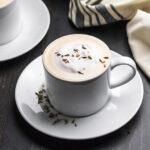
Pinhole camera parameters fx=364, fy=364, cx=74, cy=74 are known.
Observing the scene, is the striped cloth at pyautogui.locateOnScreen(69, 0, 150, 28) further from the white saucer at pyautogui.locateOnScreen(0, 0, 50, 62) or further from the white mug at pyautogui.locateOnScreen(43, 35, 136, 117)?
the white mug at pyautogui.locateOnScreen(43, 35, 136, 117)

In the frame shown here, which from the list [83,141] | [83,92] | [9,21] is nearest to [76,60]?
[83,92]

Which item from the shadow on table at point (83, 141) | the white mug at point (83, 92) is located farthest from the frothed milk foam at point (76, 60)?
the shadow on table at point (83, 141)

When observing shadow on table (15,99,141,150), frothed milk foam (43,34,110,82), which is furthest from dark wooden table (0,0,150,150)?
frothed milk foam (43,34,110,82)

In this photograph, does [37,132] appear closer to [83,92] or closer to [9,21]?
[83,92]

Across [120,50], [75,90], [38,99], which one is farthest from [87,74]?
[120,50]

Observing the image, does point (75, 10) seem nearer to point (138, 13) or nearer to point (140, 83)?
point (138, 13)
